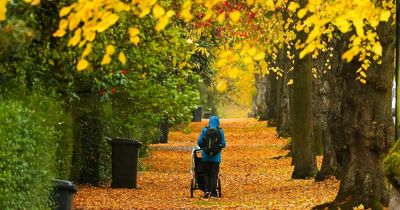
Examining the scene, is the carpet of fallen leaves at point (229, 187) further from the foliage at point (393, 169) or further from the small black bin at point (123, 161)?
the foliage at point (393, 169)

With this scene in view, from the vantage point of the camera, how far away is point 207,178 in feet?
67.7

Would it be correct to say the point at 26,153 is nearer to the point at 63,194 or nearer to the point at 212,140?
the point at 63,194

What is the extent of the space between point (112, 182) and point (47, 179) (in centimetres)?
1055

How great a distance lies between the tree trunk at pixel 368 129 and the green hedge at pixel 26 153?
546 cm

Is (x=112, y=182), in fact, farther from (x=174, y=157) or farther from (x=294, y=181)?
(x=174, y=157)

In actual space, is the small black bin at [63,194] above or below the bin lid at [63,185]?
below

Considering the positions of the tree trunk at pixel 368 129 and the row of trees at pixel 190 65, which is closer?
the row of trees at pixel 190 65

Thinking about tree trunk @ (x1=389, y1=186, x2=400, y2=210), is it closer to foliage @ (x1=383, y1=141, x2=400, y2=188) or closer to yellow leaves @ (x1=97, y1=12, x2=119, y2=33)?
foliage @ (x1=383, y1=141, x2=400, y2=188)

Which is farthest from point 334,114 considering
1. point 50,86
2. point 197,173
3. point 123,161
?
point 50,86

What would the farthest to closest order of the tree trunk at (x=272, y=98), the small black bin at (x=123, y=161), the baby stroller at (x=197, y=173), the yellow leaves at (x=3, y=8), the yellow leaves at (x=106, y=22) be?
the tree trunk at (x=272, y=98), the small black bin at (x=123, y=161), the baby stroller at (x=197, y=173), the yellow leaves at (x=3, y=8), the yellow leaves at (x=106, y=22)

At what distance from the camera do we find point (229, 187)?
2441 centimetres

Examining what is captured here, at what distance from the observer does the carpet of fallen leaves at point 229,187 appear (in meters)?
19.5

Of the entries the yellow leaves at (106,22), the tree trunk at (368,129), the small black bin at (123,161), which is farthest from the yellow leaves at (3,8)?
the small black bin at (123,161)

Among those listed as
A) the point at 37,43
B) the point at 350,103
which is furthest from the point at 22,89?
the point at 350,103
